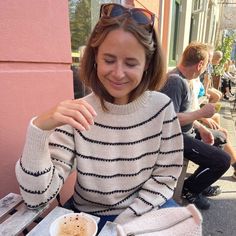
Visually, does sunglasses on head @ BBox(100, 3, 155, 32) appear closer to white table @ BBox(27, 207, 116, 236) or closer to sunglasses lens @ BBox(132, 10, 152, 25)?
sunglasses lens @ BBox(132, 10, 152, 25)

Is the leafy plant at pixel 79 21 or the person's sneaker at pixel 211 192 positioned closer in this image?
the leafy plant at pixel 79 21

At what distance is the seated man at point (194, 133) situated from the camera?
2691mm

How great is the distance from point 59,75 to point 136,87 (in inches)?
28.7

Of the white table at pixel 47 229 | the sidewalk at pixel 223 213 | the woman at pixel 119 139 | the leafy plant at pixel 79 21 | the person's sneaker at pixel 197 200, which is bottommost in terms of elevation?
the sidewalk at pixel 223 213

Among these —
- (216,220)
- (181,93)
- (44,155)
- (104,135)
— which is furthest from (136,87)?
(216,220)

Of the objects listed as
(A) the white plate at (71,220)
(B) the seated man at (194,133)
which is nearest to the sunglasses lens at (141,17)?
(A) the white plate at (71,220)

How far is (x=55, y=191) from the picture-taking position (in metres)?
1.31

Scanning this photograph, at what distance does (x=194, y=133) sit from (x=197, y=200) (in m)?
0.72

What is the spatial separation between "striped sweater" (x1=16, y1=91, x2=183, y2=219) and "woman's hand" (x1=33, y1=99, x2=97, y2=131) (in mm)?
252

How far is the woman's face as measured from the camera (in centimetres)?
131

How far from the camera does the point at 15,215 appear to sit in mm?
1291

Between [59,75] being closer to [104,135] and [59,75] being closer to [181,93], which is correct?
[104,135]

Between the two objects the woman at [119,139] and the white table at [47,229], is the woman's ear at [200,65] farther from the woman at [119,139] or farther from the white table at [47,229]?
the white table at [47,229]

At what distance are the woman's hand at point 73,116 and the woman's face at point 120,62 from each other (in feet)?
1.17
